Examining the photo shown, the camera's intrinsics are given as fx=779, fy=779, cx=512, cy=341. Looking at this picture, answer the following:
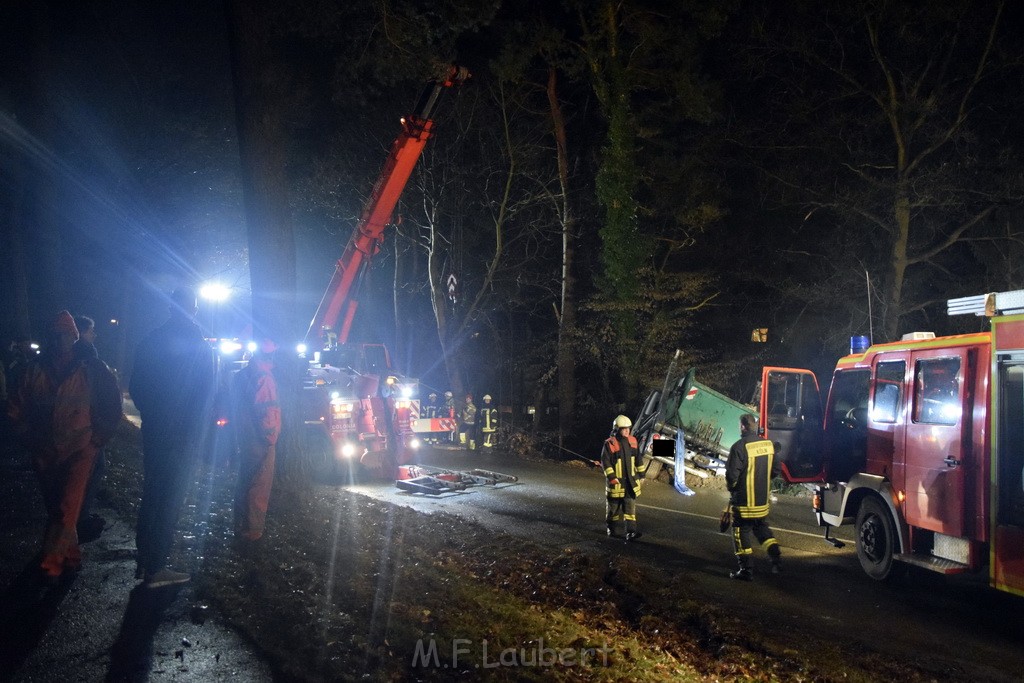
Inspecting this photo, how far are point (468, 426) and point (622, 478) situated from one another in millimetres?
10849

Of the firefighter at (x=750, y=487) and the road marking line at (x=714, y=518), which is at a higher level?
the firefighter at (x=750, y=487)

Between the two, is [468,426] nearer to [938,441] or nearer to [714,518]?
[714,518]

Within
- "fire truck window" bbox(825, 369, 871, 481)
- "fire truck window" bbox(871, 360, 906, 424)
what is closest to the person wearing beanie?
"fire truck window" bbox(871, 360, 906, 424)

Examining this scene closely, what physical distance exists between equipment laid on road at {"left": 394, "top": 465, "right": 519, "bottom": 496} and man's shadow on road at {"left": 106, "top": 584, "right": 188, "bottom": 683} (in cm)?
697

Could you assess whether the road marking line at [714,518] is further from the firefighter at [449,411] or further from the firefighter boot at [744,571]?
the firefighter at [449,411]

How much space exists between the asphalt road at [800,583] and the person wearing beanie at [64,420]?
517 cm

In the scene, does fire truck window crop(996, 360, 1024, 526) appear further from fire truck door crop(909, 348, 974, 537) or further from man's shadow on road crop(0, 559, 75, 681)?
man's shadow on road crop(0, 559, 75, 681)

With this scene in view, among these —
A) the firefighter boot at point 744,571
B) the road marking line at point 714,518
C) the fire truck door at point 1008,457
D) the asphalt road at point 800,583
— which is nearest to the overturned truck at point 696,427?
the asphalt road at point 800,583

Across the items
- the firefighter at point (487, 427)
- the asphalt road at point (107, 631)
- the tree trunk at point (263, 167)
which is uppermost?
the tree trunk at point (263, 167)

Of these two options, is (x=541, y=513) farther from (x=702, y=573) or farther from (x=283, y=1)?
(x=283, y=1)

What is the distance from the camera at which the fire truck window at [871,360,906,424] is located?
26.5 ft

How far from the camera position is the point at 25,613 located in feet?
16.6

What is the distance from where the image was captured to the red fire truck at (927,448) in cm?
643

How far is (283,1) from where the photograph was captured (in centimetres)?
1013
